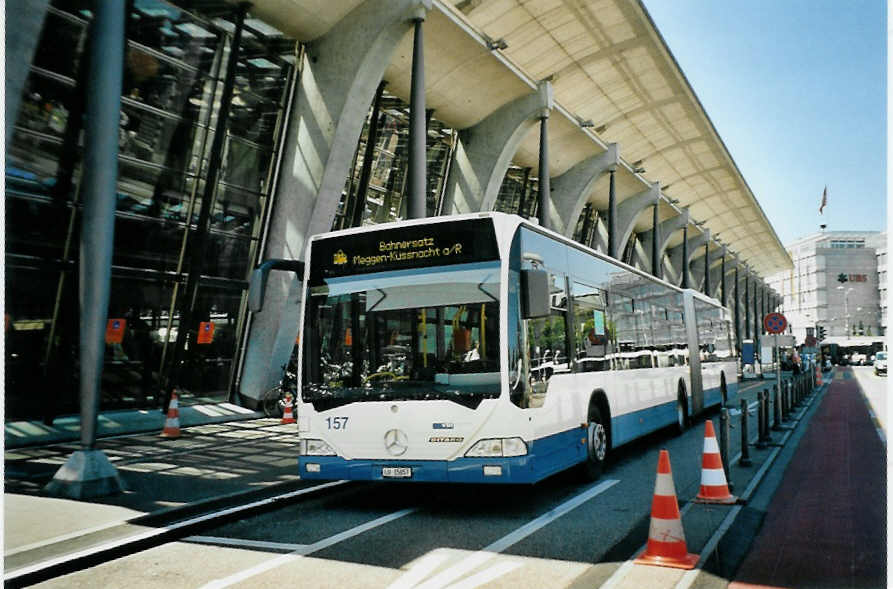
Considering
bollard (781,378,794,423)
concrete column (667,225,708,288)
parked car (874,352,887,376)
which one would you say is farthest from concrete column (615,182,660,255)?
bollard (781,378,794,423)

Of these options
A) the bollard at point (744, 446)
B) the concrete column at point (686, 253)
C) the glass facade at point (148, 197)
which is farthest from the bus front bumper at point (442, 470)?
the concrete column at point (686, 253)

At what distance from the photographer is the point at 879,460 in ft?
35.7

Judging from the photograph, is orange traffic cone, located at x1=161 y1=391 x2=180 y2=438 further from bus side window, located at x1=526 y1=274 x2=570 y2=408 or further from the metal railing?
the metal railing

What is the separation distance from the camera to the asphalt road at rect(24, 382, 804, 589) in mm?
5406

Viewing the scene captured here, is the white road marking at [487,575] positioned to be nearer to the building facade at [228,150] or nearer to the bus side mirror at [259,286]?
the bus side mirror at [259,286]

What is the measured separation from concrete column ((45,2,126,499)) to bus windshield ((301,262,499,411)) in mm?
2587

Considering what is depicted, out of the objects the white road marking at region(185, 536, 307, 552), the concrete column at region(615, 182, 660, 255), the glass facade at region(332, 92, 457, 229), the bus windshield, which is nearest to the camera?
the white road marking at region(185, 536, 307, 552)

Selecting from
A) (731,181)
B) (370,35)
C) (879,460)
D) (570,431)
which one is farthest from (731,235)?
(570,431)

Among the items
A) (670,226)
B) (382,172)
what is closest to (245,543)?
(382,172)

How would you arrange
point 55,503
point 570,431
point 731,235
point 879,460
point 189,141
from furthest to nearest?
1. point 731,235
2. point 189,141
3. point 879,460
4. point 570,431
5. point 55,503

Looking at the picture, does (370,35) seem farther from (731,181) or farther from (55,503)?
(731,181)

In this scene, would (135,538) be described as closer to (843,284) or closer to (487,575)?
(487,575)

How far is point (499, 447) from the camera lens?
716cm

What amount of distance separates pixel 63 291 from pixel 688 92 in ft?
78.7
